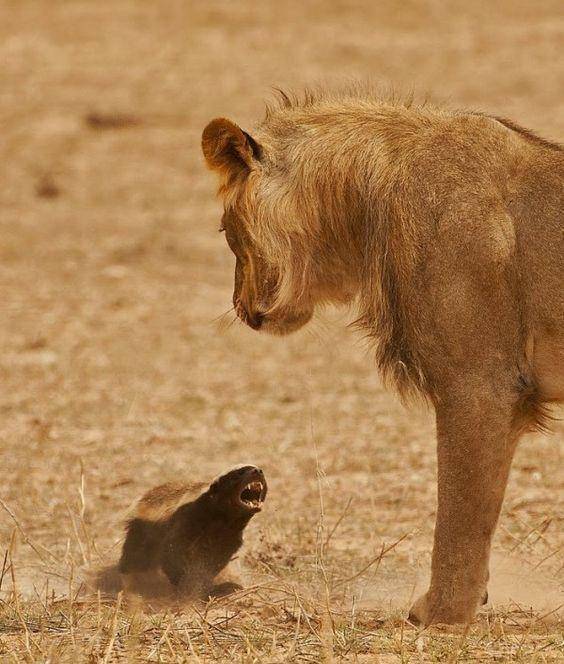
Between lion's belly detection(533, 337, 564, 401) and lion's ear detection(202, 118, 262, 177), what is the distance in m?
1.31

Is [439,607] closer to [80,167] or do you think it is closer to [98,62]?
[80,167]

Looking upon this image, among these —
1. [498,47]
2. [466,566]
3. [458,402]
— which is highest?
[498,47]

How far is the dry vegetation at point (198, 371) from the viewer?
15.4ft

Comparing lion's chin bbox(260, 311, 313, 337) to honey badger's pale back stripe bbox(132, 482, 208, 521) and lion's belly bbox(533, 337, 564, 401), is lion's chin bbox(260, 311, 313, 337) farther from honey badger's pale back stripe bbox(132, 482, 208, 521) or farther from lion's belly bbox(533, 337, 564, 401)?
lion's belly bbox(533, 337, 564, 401)

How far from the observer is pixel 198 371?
32.2 ft

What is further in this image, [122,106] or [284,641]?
[122,106]

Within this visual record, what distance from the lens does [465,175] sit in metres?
4.73

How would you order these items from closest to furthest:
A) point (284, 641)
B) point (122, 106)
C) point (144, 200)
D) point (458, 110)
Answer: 1. point (284, 641)
2. point (458, 110)
3. point (144, 200)
4. point (122, 106)

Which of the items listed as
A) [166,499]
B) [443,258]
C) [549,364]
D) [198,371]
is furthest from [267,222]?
[198,371]

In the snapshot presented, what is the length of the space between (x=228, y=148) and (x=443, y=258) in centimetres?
100

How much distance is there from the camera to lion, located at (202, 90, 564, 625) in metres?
4.56

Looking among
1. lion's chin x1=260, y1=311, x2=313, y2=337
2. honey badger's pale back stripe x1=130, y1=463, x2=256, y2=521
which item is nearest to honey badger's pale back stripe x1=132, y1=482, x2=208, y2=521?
honey badger's pale back stripe x1=130, y1=463, x2=256, y2=521

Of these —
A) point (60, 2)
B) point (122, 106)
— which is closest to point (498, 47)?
point (122, 106)

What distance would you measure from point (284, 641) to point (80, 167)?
11.5 m
